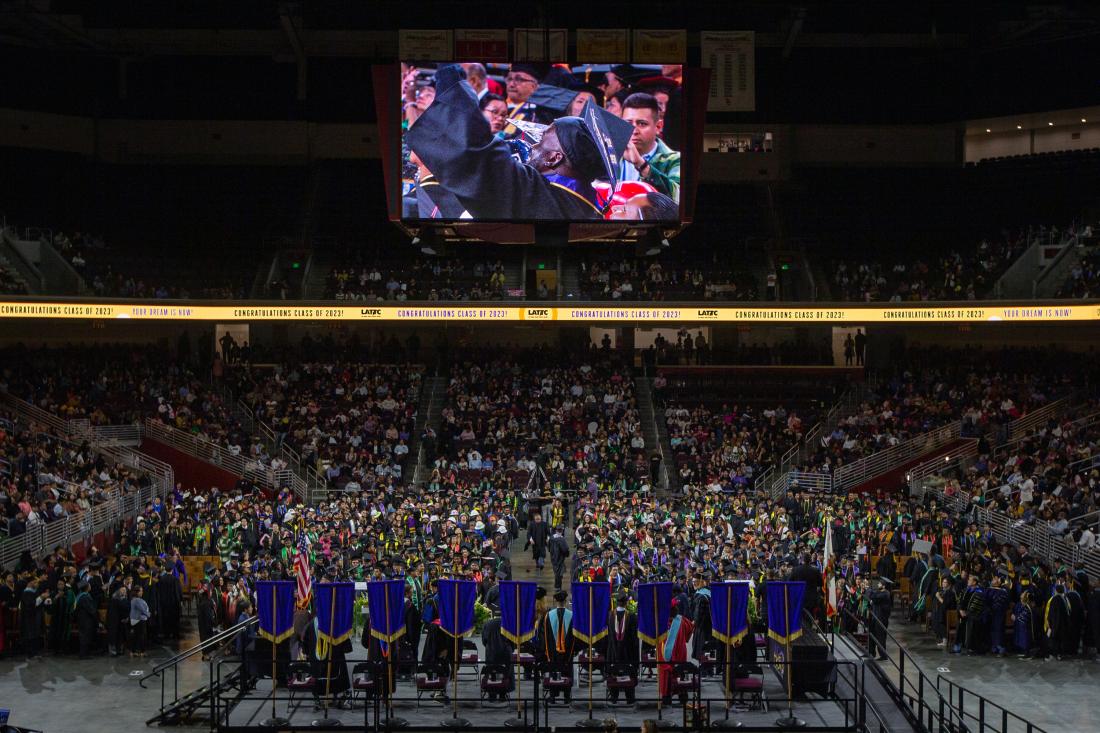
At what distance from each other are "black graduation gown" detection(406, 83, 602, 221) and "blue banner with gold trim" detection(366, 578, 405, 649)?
1974cm

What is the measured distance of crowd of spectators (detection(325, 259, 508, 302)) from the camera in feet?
140

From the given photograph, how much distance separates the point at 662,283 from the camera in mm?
43000

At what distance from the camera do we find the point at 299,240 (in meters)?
45.8

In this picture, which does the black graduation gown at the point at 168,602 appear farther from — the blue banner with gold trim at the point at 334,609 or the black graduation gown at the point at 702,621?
the black graduation gown at the point at 702,621

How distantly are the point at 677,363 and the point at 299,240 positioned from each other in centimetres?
1438

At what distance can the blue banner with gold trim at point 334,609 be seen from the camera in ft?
55.0

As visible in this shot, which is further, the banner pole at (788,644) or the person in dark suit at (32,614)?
the person in dark suit at (32,614)

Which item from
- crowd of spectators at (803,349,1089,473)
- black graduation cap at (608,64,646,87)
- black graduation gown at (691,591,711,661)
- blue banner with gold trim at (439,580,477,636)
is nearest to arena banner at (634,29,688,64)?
black graduation cap at (608,64,646,87)

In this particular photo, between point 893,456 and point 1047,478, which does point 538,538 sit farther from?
point 893,456

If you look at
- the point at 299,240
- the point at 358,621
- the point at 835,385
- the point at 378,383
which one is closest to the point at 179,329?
→ the point at 299,240

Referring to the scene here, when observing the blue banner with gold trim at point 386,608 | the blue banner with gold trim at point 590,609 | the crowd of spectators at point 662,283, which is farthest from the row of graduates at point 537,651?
the crowd of spectators at point 662,283

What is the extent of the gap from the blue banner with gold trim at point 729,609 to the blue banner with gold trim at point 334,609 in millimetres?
4817

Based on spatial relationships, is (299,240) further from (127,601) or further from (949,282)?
(127,601)

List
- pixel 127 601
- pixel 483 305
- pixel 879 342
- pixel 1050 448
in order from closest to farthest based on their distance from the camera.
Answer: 1. pixel 127 601
2. pixel 1050 448
3. pixel 483 305
4. pixel 879 342
